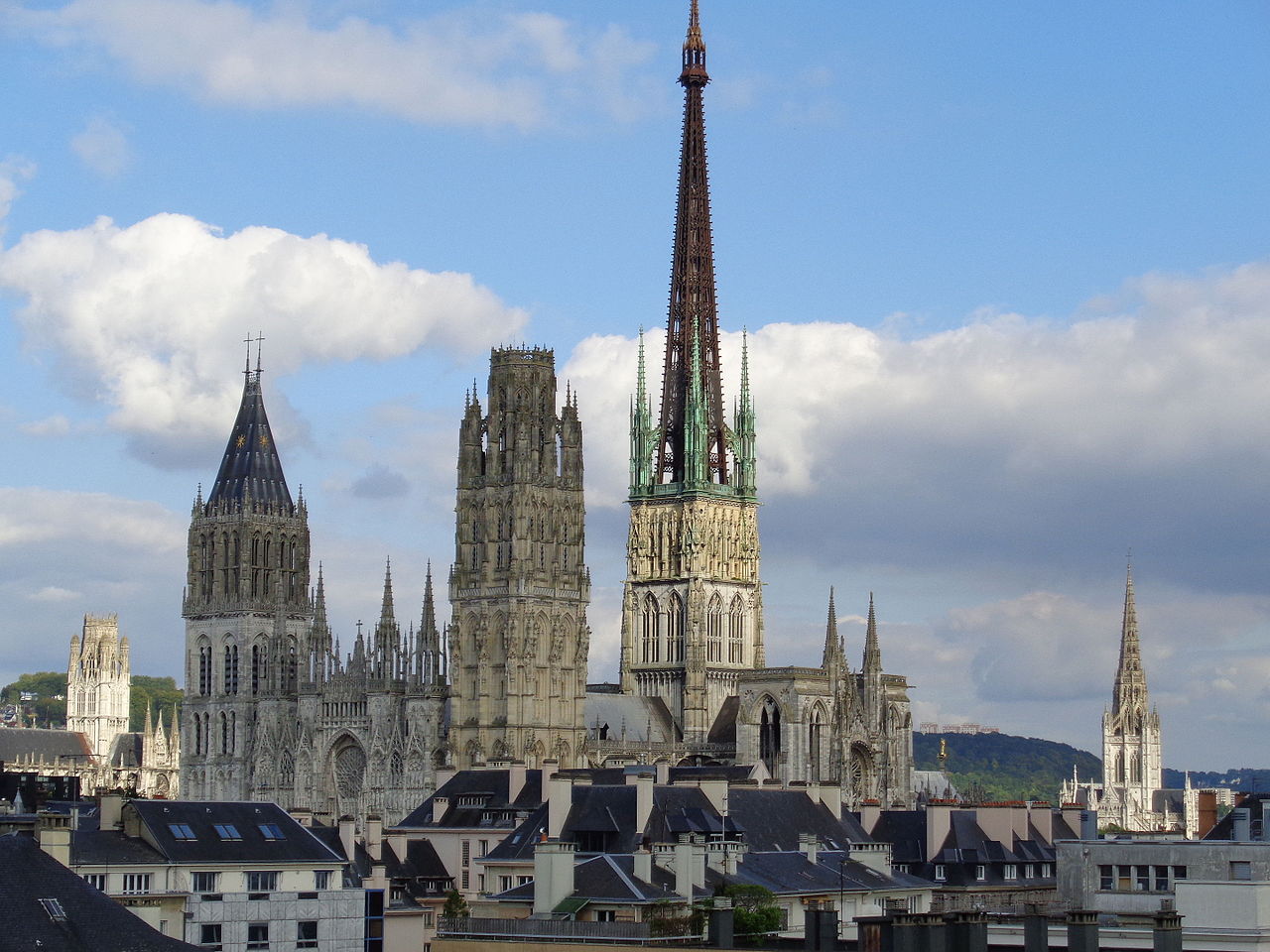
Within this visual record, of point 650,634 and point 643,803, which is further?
point 650,634

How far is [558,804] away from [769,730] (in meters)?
55.9

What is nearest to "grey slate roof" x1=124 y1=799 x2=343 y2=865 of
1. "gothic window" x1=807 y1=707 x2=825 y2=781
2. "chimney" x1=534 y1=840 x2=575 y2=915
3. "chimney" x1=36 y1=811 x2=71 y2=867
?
"chimney" x1=534 y1=840 x2=575 y2=915

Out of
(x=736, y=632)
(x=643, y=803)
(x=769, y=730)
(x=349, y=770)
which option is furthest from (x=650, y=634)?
(x=643, y=803)

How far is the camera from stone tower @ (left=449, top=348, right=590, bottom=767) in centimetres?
13138

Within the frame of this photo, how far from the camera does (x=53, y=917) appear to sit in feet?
157

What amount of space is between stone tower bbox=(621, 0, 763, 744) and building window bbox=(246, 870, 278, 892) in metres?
77.2

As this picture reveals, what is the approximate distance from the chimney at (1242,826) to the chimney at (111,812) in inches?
1135

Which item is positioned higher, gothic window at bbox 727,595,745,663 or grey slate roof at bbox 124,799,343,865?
gothic window at bbox 727,595,745,663

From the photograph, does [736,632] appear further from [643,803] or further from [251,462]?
[643,803]

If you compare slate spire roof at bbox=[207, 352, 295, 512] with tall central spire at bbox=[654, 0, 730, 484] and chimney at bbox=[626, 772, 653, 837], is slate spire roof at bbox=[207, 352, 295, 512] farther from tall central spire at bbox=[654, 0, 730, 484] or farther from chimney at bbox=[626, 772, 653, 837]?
chimney at bbox=[626, 772, 653, 837]

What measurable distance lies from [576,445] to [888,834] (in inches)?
1901

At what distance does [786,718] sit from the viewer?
447ft

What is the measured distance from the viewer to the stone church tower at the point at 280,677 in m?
134

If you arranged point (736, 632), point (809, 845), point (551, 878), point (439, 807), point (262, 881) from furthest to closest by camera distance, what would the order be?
1. point (736, 632)
2. point (439, 807)
3. point (809, 845)
4. point (551, 878)
5. point (262, 881)
